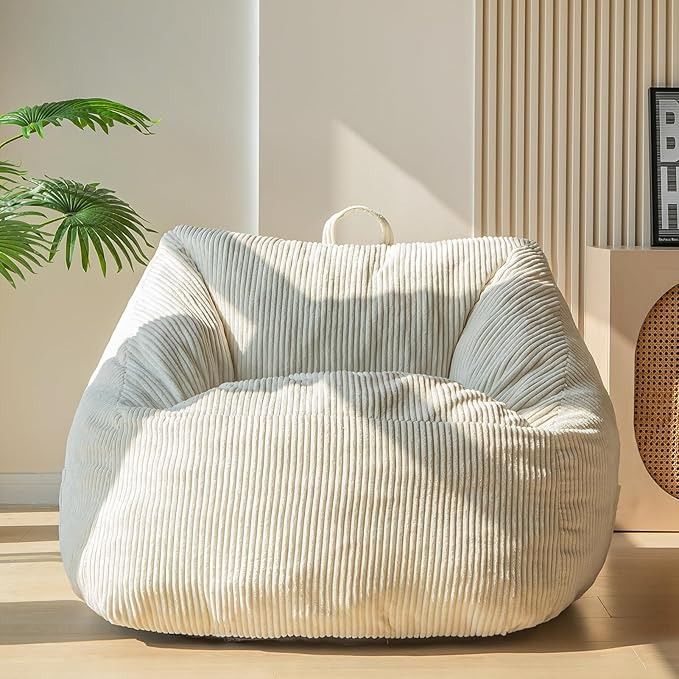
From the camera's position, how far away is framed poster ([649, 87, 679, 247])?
337cm

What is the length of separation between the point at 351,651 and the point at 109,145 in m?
2.09

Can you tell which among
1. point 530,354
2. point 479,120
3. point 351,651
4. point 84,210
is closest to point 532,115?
point 479,120

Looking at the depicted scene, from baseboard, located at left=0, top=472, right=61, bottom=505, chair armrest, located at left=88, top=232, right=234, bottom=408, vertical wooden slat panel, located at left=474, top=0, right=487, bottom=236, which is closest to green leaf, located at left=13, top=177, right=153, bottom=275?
chair armrest, located at left=88, top=232, right=234, bottom=408

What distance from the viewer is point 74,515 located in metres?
2.08

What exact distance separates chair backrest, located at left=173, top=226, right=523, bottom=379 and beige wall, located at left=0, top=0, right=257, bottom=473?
931mm

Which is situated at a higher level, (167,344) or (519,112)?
(519,112)

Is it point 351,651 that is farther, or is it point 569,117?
point 569,117

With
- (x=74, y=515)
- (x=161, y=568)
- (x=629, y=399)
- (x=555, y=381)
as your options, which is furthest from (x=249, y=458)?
(x=629, y=399)

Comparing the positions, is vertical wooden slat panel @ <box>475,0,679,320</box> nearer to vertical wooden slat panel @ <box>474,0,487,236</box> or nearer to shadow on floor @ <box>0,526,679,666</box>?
vertical wooden slat panel @ <box>474,0,487,236</box>

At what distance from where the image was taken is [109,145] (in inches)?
135

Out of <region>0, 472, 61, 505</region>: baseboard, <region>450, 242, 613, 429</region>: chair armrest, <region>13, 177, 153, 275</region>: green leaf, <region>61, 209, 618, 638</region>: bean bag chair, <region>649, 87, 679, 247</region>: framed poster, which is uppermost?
<region>649, 87, 679, 247</region>: framed poster

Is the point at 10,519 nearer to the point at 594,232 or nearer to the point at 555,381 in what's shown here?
the point at 555,381

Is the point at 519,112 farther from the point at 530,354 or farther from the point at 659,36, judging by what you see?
the point at 530,354

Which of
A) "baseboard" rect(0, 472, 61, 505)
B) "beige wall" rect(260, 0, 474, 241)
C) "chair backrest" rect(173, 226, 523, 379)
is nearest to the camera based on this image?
"chair backrest" rect(173, 226, 523, 379)
